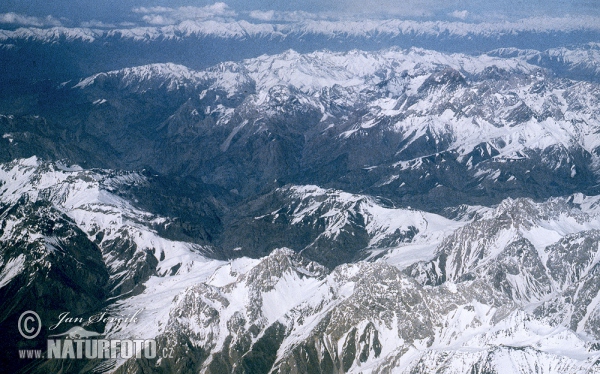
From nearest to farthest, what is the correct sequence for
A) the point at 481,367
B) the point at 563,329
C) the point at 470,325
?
the point at 481,367, the point at 563,329, the point at 470,325

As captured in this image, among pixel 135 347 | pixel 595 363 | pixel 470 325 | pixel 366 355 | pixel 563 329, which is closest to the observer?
pixel 595 363

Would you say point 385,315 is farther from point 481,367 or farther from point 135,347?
point 135,347

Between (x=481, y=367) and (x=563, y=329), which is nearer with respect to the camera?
(x=481, y=367)

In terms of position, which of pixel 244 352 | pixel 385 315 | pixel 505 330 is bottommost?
pixel 244 352

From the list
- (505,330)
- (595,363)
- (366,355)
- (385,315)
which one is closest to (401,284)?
(385,315)

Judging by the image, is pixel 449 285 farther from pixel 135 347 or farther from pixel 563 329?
pixel 135 347

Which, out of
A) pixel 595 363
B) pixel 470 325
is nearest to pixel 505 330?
pixel 470 325

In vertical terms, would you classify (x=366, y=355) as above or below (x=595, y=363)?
below

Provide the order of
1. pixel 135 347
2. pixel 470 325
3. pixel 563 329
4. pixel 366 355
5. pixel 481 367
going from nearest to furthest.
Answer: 1. pixel 481 367
2. pixel 563 329
3. pixel 470 325
4. pixel 366 355
5. pixel 135 347

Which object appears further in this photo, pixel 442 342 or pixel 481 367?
pixel 442 342
